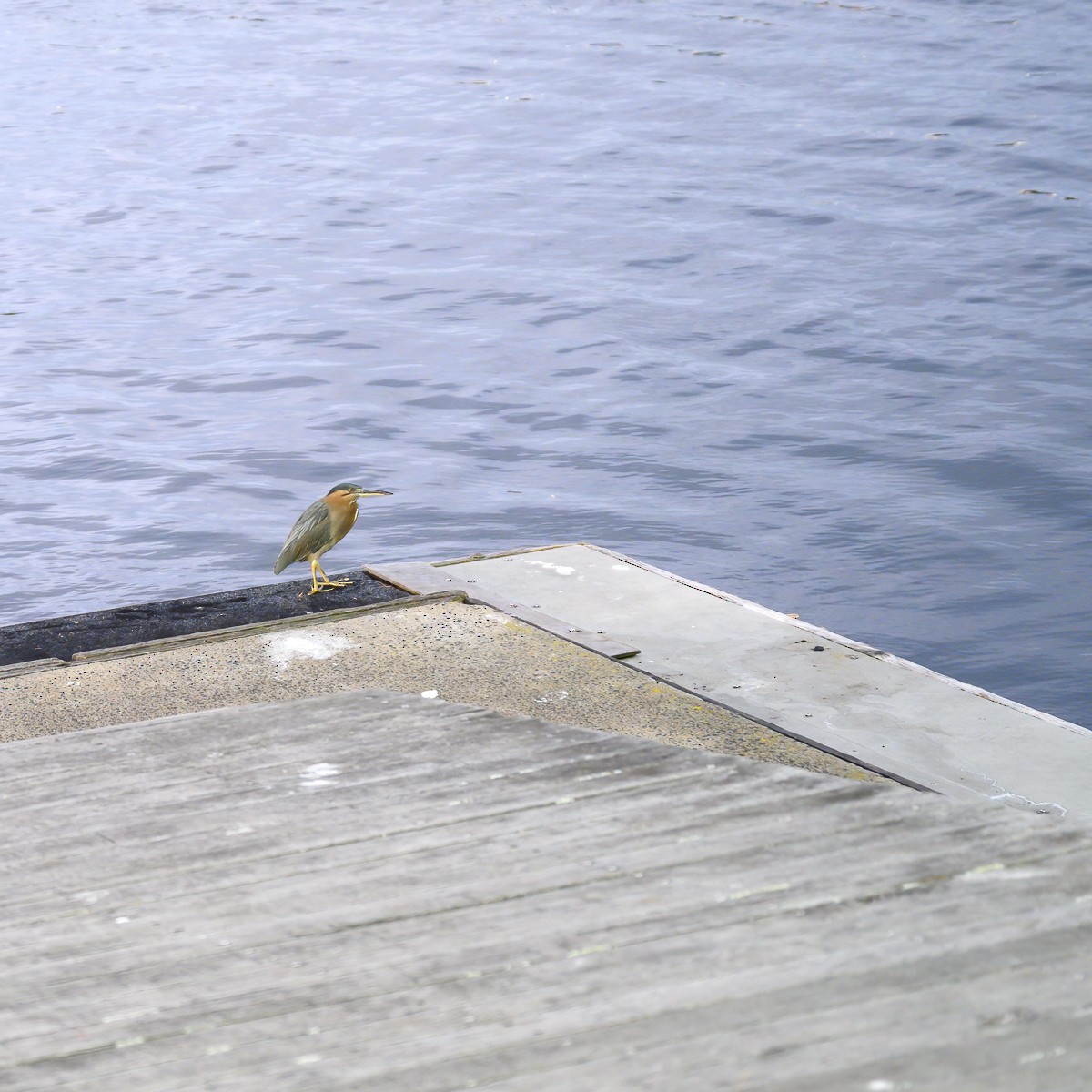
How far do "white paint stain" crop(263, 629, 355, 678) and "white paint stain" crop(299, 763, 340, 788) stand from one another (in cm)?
205

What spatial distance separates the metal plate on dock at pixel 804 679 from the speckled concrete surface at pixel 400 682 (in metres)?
0.17

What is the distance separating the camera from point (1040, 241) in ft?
46.9

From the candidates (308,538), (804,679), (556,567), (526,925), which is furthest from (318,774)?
(556,567)

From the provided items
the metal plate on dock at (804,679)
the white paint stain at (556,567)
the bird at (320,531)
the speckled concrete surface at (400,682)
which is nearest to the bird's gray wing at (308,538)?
the bird at (320,531)

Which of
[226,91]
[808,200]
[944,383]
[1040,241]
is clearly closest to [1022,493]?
[944,383]

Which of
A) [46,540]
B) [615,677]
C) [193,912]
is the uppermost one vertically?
[193,912]

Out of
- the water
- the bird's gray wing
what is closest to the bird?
the bird's gray wing

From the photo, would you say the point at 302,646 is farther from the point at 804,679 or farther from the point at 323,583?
the point at 804,679

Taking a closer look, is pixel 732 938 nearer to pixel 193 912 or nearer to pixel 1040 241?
pixel 193 912

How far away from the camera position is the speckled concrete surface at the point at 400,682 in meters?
4.14

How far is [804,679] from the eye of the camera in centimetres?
481

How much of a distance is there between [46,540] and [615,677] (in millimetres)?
5111

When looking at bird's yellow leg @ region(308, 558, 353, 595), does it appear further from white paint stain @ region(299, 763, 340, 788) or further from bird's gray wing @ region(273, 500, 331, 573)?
white paint stain @ region(299, 763, 340, 788)

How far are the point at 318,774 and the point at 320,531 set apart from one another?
2913mm
